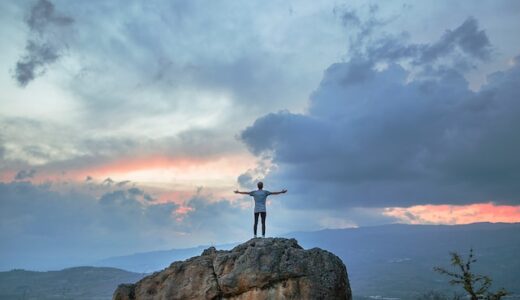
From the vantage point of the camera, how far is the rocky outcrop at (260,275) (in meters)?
29.6

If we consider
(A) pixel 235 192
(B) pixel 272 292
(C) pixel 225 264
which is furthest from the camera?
(A) pixel 235 192

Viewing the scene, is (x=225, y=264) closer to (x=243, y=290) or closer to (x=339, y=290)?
(x=243, y=290)

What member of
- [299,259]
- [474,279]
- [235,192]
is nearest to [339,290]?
[299,259]

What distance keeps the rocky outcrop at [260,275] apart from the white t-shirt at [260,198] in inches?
144

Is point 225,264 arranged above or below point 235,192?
below

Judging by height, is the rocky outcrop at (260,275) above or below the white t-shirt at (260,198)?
below

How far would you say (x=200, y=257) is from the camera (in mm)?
33844

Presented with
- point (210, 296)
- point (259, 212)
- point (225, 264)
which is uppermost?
point (259, 212)

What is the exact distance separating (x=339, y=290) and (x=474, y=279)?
17918mm

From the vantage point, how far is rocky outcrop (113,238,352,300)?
29625 mm

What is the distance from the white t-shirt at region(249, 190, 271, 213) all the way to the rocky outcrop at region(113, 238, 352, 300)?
365 cm

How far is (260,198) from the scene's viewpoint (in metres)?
36.1

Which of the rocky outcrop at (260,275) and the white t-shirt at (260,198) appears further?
the white t-shirt at (260,198)

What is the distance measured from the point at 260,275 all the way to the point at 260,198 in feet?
24.3
